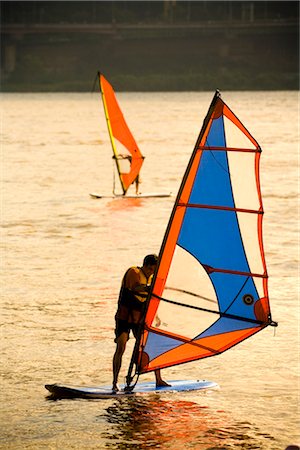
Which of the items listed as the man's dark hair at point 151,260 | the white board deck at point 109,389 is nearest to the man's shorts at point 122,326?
the man's dark hair at point 151,260

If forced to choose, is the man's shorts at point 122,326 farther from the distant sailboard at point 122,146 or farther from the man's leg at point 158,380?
the distant sailboard at point 122,146

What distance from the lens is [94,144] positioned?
80.2 meters

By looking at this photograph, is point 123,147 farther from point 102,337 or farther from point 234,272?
point 234,272

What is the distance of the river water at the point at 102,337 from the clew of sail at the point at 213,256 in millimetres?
943

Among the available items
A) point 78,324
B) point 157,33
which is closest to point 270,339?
point 78,324

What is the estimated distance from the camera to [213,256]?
15961 millimetres

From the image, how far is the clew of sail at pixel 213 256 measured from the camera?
1569 centimetres

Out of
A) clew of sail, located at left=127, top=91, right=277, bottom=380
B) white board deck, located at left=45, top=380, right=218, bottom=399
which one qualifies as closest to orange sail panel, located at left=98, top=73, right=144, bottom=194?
white board deck, located at left=45, top=380, right=218, bottom=399

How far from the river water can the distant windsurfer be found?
983 mm

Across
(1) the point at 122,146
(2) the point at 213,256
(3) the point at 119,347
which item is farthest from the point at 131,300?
(1) the point at 122,146

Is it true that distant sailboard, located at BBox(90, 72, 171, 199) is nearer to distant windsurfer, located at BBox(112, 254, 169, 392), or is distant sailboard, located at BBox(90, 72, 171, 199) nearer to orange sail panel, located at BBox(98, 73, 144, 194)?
orange sail panel, located at BBox(98, 73, 144, 194)

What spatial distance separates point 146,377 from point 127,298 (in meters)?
3.07

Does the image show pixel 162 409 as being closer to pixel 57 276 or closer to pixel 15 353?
pixel 15 353

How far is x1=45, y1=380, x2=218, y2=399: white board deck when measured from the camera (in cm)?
1641
